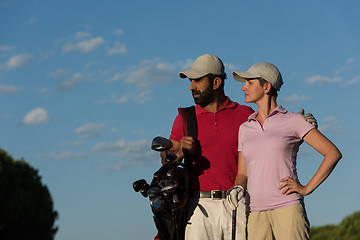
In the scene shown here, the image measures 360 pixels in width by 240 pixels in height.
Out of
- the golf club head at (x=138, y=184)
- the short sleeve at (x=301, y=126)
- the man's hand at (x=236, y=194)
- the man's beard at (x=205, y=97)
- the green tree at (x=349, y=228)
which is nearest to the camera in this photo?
the short sleeve at (x=301, y=126)

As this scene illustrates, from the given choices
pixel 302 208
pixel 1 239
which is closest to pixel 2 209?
pixel 1 239

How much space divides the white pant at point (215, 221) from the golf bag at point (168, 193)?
7.6 inches

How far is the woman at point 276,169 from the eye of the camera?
5.61m

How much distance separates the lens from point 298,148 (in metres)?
5.94

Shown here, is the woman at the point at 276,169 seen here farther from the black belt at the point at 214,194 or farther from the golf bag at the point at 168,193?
the golf bag at the point at 168,193

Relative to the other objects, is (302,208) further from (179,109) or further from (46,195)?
(46,195)

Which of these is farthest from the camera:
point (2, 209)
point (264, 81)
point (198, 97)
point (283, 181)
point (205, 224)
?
point (2, 209)

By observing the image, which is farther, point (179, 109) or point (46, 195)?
point (46, 195)

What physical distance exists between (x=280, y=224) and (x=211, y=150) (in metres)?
1.61

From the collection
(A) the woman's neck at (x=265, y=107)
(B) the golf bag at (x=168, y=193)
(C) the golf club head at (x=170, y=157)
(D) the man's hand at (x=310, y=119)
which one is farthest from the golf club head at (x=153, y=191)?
(D) the man's hand at (x=310, y=119)

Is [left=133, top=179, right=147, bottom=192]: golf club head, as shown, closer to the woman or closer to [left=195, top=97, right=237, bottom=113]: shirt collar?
[left=195, top=97, right=237, bottom=113]: shirt collar

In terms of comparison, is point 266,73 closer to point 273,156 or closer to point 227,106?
point 273,156

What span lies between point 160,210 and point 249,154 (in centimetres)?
153

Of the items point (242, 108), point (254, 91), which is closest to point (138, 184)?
point (242, 108)
